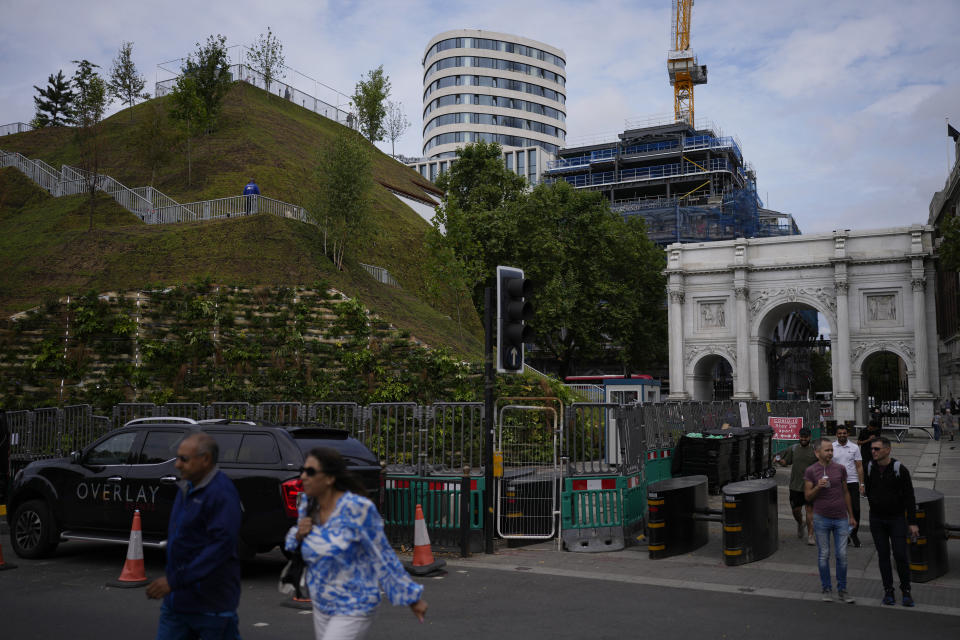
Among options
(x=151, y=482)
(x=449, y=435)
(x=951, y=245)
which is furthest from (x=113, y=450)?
(x=951, y=245)

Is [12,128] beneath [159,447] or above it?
above

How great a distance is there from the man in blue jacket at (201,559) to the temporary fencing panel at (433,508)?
279 inches

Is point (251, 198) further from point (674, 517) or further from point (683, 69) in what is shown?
point (683, 69)

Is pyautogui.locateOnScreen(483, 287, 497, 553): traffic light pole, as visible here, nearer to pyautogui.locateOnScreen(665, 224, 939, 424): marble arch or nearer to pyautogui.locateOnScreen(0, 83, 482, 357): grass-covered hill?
pyautogui.locateOnScreen(0, 83, 482, 357): grass-covered hill

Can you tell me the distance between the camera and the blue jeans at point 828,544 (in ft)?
27.8

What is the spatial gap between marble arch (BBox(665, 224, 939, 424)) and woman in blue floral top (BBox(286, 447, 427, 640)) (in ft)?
162

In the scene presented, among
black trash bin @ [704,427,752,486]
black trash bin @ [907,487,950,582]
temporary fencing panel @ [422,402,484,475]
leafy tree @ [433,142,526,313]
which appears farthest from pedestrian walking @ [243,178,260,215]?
black trash bin @ [907,487,950,582]

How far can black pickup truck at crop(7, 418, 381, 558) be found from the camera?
359 inches

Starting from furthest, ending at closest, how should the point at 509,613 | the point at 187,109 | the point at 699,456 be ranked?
the point at 187,109 → the point at 699,456 → the point at 509,613

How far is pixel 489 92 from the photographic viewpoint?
4301 inches

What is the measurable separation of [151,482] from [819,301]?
47.9m

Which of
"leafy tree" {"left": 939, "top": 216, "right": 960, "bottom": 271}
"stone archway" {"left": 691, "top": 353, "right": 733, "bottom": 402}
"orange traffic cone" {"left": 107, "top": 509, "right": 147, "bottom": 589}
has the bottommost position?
"orange traffic cone" {"left": 107, "top": 509, "right": 147, "bottom": 589}

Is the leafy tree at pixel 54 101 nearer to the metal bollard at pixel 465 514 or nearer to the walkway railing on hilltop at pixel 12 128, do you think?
the walkway railing on hilltop at pixel 12 128

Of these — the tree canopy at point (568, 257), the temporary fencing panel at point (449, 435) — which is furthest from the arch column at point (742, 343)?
the temporary fencing panel at point (449, 435)
